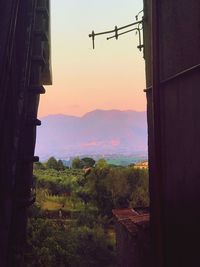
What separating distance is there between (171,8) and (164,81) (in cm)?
98

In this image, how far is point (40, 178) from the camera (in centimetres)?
3319

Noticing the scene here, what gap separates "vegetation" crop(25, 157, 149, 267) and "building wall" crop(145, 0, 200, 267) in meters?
4.32

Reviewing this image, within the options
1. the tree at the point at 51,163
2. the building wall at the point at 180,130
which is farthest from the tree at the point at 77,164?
the building wall at the point at 180,130

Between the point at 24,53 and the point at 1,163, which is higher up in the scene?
the point at 24,53

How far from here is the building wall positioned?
398cm

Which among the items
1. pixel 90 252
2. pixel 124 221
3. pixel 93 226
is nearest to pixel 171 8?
pixel 124 221

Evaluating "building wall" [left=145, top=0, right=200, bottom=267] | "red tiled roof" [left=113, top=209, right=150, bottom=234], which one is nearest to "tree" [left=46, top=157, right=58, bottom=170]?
"red tiled roof" [left=113, top=209, right=150, bottom=234]

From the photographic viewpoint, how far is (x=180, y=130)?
14.3ft

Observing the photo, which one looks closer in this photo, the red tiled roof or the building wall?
the building wall

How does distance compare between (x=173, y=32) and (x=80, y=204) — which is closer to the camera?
(x=173, y=32)

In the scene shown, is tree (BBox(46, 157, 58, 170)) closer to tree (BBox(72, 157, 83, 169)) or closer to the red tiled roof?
tree (BBox(72, 157, 83, 169))

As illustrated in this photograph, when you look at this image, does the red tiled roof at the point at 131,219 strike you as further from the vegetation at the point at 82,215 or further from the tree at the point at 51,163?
the tree at the point at 51,163

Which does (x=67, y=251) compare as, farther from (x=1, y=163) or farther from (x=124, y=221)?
(x=1, y=163)

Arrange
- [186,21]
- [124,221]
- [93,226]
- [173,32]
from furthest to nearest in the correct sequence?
[93,226] < [124,221] < [173,32] < [186,21]
